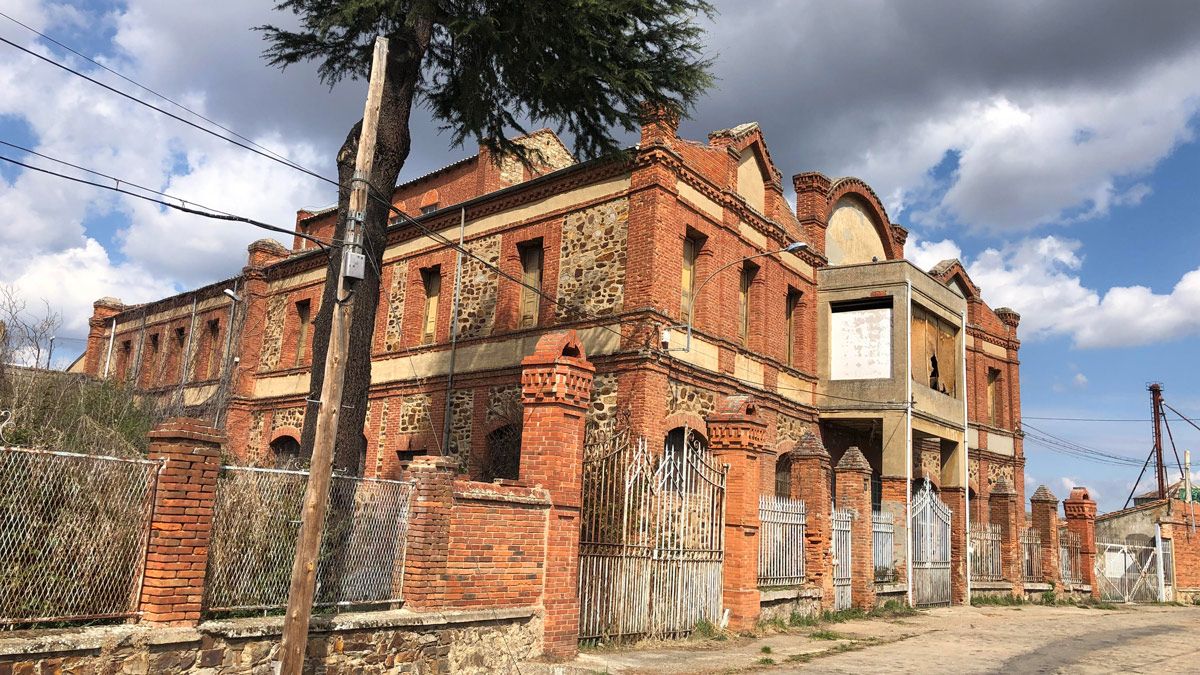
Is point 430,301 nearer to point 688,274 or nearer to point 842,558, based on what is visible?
point 688,274

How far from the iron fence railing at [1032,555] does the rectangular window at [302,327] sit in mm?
21094

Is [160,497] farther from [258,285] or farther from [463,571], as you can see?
[258,285]

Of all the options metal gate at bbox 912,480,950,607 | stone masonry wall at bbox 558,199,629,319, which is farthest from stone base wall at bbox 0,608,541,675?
metal gate at bbox 912,480,950,607

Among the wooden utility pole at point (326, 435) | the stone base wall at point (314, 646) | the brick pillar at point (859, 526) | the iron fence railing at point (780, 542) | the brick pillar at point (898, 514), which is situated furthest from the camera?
the brick pillar at point (898, 514)

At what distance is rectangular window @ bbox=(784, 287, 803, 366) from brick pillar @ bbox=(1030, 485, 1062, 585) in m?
9.57

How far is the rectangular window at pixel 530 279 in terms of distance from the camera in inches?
754

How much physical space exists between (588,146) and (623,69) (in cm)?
174

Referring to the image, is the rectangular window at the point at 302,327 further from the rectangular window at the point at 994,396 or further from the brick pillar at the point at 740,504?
the rectangular window at the point at 994,396

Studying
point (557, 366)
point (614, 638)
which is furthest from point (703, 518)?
point (557, 366)

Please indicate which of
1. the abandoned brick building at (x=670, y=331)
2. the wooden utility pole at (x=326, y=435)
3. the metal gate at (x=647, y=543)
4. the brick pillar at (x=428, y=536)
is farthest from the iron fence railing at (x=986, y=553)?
the wooden utility pole at (x=326, y=435)

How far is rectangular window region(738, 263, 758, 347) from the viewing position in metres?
19.9

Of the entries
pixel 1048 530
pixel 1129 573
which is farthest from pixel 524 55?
pixel 1129 573

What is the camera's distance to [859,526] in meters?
18.0

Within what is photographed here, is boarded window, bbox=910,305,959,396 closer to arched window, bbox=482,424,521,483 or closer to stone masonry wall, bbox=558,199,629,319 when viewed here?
stone masonry wall, bbox=558,199,629,319
